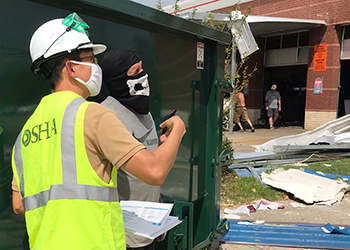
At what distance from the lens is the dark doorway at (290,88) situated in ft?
67.8

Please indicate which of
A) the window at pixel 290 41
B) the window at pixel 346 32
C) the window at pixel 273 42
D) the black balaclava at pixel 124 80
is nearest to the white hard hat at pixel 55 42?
the black balaclava at pixel 124 80

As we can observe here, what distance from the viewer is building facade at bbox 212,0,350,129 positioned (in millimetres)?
14938

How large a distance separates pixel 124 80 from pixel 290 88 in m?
20.7

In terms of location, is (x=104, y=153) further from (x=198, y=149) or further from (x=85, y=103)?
(x=198, y=149)

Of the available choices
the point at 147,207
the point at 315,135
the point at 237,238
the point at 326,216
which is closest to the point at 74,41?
the point at 147,207

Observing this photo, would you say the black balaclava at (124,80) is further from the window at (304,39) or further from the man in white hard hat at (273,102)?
the window at (304,39)

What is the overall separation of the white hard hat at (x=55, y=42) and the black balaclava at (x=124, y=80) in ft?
1.41

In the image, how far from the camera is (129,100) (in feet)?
6.36

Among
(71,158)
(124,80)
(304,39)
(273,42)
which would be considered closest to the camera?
(71,158)

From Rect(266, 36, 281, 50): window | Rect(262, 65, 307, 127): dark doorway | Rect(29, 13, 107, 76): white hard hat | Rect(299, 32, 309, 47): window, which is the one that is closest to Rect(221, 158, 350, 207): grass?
Rect(29, 13, 107, 76): white hard hat

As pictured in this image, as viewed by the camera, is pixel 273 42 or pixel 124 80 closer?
pixel 124 80

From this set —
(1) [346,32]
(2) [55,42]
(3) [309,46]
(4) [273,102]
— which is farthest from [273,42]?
(2) [55,42]

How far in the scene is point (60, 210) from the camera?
4.35ft

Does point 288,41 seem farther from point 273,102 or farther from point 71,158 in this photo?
point 71,158
